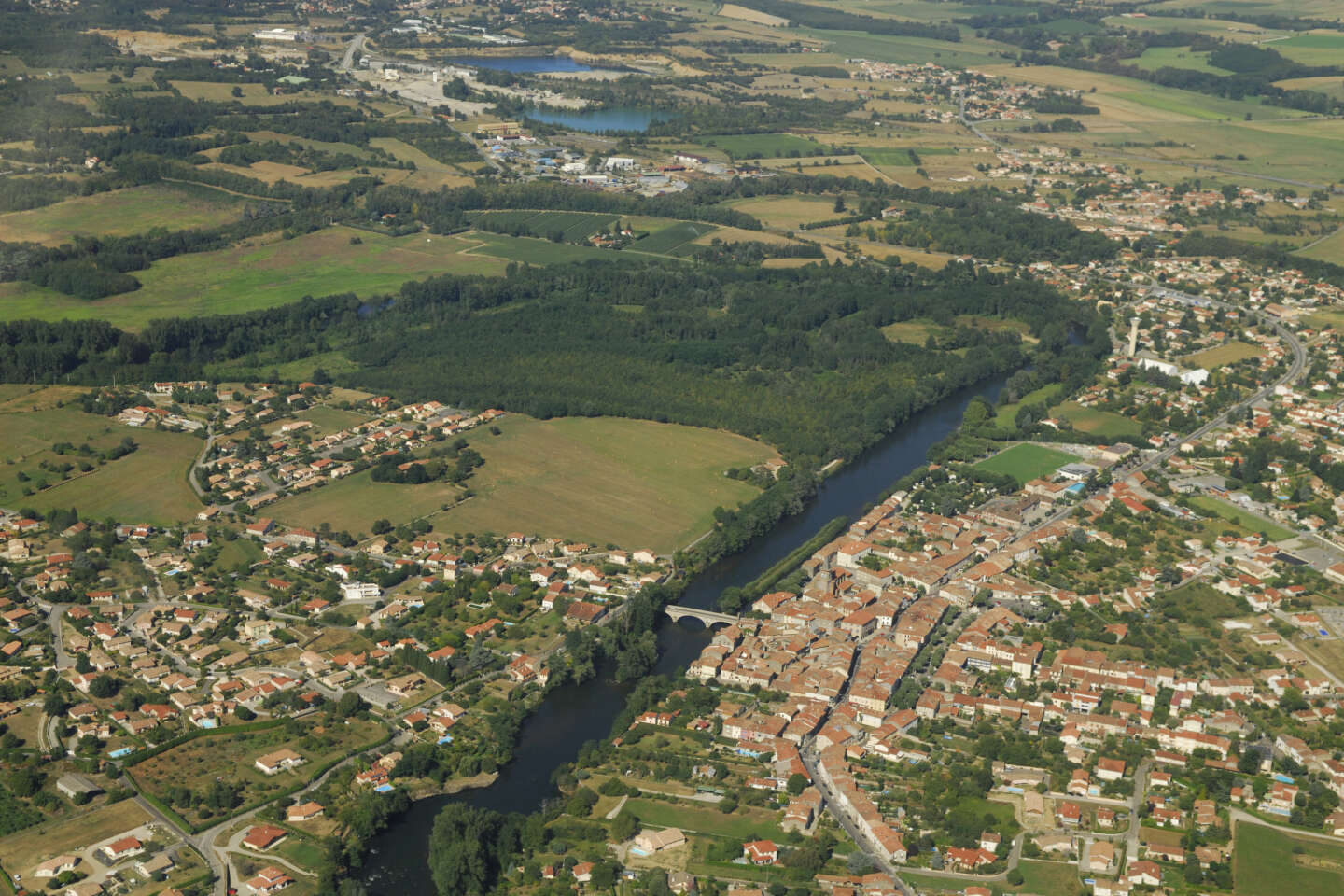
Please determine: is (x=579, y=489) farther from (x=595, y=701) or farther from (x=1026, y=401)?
(x=1026, y=401)

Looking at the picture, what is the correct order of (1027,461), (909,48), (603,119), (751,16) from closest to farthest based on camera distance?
(1027,461)
(603,119)
(909,48)
(751,16)

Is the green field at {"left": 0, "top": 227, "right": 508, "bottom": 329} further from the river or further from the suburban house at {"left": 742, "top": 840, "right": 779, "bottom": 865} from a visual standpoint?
the suburban house at {"left": 742, "top": 840, "right": 779, "bottom": 865}

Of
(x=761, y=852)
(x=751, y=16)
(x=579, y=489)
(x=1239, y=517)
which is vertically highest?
(x=751, y=16)

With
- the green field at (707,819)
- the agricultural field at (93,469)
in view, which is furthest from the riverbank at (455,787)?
the agricultural field at (93,469)

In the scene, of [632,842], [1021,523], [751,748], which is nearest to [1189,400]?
[1021,523]

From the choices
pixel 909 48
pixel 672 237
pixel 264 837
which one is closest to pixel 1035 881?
pixel 264 837

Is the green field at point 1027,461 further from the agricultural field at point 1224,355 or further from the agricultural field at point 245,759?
the agricultural field at point 245,759

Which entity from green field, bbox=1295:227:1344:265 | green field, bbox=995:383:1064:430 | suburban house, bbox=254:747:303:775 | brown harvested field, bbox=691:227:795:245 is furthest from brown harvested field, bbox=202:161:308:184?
suburban house, bbox=254:747:303:775
